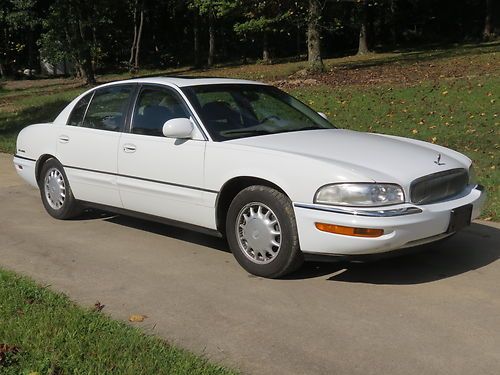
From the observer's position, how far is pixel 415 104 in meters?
12.8

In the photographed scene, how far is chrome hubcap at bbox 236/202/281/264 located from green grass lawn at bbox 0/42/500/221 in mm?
2869

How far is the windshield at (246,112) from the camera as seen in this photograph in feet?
17.5

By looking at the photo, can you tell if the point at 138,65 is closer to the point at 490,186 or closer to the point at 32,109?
the point at 32,109

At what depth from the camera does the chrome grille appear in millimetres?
4508

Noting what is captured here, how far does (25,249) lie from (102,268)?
98 centimetres

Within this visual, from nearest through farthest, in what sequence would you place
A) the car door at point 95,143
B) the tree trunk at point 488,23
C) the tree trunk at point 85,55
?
the car door at point 95,143, the tree trunk at point 85,55, the tree trunk at point 488,23

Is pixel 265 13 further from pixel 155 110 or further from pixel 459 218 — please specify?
pixel 459 218

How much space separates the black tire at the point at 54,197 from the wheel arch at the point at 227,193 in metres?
2.03

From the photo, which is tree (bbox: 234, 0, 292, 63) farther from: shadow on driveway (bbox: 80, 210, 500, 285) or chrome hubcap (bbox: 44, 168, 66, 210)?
shadow on driveway (bbox: 80, 210, 500, 285)

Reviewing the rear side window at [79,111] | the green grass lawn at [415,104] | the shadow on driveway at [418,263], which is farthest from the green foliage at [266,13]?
the shadow on driveway at [418,263]

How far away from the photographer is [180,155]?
5.25 m

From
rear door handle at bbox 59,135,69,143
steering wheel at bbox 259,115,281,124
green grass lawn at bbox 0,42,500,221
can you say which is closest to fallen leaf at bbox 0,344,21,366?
steering wheel at bbox 259,115,281,124

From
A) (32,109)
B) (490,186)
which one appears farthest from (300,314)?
(32,109)

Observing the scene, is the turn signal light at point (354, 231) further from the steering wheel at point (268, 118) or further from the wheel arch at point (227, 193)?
the steering wheel at point (268, 118)
